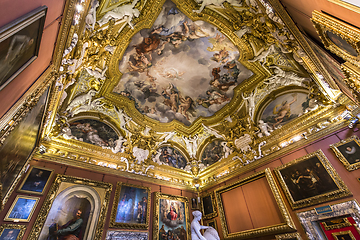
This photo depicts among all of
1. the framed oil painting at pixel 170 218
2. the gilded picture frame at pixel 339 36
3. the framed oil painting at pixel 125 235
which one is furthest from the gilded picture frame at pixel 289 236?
the gilded picture frame at pixel 339 36

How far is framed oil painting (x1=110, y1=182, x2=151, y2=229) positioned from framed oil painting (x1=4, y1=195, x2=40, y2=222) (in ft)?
10.2

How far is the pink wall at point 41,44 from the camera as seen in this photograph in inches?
80.7

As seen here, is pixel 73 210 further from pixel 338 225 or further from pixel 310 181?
pixel 338 225

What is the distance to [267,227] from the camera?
24.7 feet

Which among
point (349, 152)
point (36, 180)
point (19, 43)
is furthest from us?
point (36, 180)

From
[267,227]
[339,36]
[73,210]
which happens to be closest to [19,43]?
[339,36]

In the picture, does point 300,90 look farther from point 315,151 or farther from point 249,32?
point 249,32

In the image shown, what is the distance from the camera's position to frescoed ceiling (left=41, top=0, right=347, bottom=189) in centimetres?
705

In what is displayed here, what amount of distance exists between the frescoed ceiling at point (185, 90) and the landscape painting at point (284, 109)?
0.06 m

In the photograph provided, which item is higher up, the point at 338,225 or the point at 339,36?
the point at 339,36

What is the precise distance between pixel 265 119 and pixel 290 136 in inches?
77.9

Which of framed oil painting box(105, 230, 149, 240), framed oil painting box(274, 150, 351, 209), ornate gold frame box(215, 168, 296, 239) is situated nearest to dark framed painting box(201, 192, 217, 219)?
ornate gold frame box(215, 168, 296, 239)

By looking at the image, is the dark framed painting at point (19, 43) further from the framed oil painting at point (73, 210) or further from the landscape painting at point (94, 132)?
the landscape painting at point (94, 132)

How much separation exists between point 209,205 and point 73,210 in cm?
760
